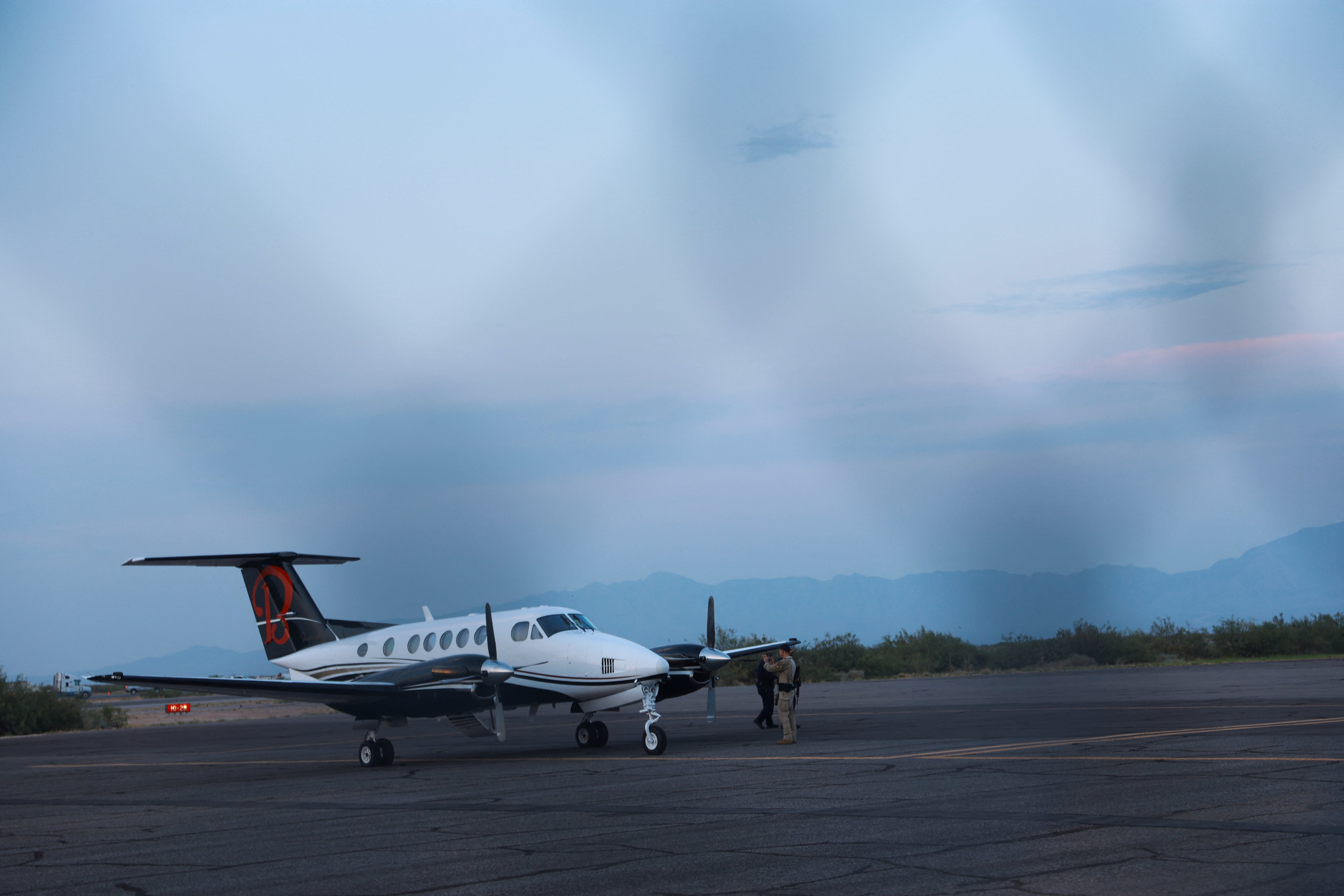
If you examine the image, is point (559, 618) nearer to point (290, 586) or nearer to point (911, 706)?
point (290, 586)

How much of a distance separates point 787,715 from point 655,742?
245cm

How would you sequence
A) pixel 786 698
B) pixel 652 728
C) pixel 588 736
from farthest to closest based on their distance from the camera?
pixel 588 736 → pixel 652 728 → pixel 786 698

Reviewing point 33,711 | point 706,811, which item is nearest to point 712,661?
point 706,811

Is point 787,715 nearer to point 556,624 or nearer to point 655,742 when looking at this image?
point 655,742

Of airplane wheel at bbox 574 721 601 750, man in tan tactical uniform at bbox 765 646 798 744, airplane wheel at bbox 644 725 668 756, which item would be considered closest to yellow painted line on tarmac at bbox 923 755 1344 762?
man in tan tactical uniform at bbox 765 646 798 744

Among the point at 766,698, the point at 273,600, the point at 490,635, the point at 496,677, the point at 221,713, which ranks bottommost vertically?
the point at 221,713

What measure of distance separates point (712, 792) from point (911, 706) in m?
17.7

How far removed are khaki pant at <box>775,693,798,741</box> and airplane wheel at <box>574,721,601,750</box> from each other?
4190mm

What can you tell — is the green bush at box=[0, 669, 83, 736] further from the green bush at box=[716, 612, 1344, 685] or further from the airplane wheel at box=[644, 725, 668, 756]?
the airplane wheel at box=[644, 725, 668, 756]

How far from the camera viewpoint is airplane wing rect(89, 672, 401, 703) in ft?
68.8

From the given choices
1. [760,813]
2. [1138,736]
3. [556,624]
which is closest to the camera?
[760,813]

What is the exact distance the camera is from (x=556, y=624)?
23.6m

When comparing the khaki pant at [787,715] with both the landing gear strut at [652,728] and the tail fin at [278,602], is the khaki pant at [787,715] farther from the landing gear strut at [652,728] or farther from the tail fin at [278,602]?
the tail fin at [278,602]

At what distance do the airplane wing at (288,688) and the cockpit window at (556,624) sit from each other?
3.13 metres
